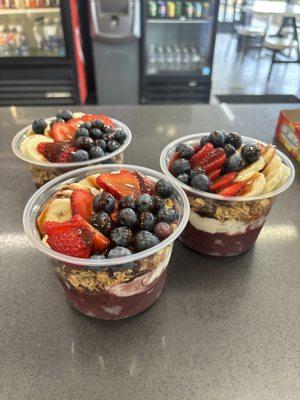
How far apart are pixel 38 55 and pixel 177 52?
1.30 m

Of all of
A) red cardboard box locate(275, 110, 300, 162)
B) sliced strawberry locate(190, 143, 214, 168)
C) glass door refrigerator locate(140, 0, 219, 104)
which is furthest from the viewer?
glass door refrigerator locate(140, 0, 219, 104)

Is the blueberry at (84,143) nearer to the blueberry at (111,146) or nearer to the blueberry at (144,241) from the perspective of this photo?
the blueberry at (111,146)

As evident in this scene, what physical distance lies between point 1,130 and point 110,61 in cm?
194

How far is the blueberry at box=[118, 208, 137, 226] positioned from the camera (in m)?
0.65

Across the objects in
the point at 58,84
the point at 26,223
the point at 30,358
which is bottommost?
the point at 58,84

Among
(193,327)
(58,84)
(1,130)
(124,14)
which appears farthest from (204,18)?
(193,327)

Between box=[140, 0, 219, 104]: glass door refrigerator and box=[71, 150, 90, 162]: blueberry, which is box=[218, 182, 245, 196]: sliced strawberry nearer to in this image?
box=[71, 150, 90, 162]: blueberry

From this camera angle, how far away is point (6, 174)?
1.17 metres

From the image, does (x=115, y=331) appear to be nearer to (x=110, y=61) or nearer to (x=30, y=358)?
(x=30, y=358)

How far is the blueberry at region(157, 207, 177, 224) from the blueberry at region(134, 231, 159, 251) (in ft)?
0.19

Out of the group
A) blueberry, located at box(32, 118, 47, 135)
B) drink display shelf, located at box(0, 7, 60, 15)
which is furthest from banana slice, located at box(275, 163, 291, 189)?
drink display shelf, located at box(0, 7, 60, 15)

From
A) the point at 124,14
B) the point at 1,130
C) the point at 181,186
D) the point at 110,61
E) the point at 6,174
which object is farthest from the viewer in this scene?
the point at 110,61

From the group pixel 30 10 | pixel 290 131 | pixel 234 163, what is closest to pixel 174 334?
pixel 234 163

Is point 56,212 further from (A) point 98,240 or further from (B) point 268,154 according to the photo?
(B) point 268,154
